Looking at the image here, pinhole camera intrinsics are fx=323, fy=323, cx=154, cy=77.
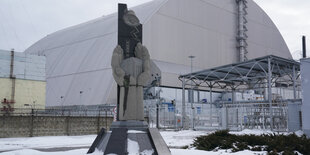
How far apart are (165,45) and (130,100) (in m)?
40.4

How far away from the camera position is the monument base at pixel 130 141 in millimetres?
11133

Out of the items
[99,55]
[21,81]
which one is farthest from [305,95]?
[99,55]

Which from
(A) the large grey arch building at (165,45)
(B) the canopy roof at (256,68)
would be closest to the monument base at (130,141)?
(B) the canopy roof at (256,68)

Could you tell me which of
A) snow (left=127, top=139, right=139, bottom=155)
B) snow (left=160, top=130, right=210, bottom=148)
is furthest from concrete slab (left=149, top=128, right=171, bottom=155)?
snow (left=160, top=130, right=210, bottom=148)

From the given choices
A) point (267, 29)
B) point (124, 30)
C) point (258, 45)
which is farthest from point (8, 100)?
point (267, 29)

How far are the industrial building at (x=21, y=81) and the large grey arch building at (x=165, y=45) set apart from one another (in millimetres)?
8119

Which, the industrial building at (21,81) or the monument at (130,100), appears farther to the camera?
the industrial building at (21,81)

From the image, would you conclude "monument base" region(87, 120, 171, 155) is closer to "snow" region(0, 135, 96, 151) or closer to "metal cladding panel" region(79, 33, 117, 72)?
"snow" region(0, 135, 96, 151)

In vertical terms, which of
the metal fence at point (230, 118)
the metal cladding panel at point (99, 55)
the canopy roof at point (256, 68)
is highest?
the metal cladding panel at point (99, 55)

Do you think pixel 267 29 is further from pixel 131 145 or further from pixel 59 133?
pixel 131 145

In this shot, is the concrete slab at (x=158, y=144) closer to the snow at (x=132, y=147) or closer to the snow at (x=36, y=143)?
the snow at (x=132, y=147)

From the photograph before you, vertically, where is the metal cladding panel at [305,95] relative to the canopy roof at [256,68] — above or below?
below

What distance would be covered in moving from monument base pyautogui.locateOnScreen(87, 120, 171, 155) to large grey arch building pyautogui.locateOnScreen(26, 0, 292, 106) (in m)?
33.1

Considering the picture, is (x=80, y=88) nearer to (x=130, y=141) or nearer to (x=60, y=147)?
(x=60, y=147)
